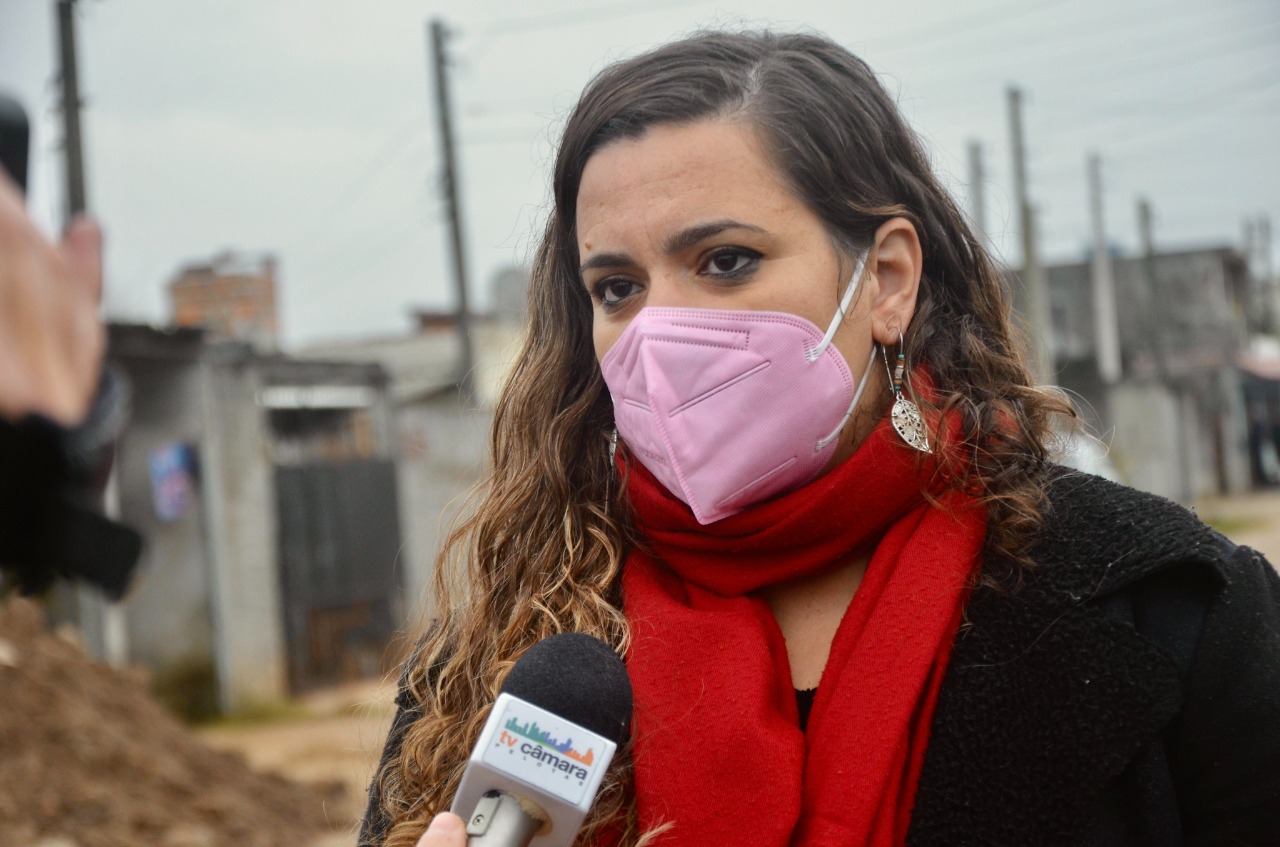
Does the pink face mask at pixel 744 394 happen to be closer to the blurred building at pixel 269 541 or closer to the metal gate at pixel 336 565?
the blurred building at pixel 269 541

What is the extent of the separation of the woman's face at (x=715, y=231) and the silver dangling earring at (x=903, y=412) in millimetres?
68

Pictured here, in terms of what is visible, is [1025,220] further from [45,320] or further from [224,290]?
[45,320]

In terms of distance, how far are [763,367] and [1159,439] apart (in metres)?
27.0

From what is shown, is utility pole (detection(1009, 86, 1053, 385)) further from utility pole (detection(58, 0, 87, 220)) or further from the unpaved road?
utility pole (detection(58, 0, 87, 220))

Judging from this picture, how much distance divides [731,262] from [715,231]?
0.22ft

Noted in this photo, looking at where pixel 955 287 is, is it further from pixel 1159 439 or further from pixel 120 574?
pixel 1159 439

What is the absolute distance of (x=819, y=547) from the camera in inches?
72.9

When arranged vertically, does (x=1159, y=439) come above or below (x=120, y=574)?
below

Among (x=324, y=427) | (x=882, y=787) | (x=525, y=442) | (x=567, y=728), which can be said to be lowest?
(x=324, y=427)

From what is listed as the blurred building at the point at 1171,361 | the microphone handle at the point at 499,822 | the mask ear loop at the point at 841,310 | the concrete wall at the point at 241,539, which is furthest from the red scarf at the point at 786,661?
the blurred building at the point at 1171,361

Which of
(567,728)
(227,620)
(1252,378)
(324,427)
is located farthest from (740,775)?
(1252,378)

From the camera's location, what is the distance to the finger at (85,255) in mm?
647

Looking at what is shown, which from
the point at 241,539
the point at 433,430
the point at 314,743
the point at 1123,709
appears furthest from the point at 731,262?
the point at 433,430

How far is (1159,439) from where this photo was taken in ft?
88.1
